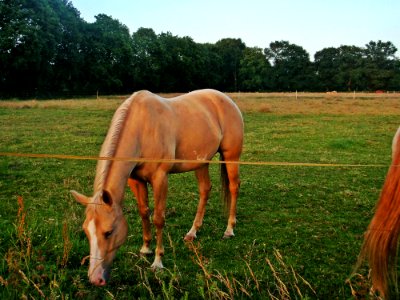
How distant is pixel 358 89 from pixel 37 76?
60.2 m

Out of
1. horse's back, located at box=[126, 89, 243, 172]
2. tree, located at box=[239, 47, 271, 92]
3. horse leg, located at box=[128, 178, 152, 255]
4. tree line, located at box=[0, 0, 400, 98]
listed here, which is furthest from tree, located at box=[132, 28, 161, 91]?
horse leg, located at box=[128, 178, 152, 255]

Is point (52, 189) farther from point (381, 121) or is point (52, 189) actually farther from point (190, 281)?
point (381, 121)

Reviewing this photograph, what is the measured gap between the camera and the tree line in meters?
45.2

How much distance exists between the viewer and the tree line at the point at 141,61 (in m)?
45.2

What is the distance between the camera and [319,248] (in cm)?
522

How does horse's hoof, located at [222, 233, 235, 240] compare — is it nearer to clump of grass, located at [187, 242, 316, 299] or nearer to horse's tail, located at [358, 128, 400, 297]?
clump of grass, located at [187, 242, 316, 299]

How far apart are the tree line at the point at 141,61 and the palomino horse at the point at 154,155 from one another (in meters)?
42.7

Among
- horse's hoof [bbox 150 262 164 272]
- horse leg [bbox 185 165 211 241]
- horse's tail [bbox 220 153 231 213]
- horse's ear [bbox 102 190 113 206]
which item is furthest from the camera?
horse's tail [bbox 220 153 231 213]

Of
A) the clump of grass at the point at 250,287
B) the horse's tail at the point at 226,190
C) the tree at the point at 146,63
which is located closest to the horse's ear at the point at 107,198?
the clump of grass at the point at 250,287

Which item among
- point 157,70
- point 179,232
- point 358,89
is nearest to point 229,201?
point 179,232

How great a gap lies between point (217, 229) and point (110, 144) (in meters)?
2.55

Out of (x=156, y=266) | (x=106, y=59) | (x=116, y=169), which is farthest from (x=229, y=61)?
(x=116, y=169)

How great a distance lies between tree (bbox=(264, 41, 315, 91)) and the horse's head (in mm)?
82678

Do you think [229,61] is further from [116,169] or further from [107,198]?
[107,198]
